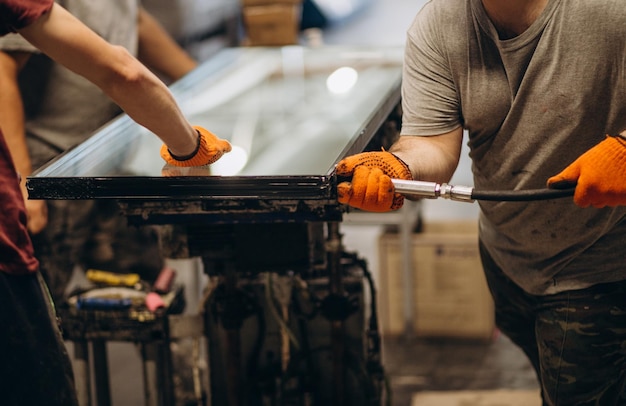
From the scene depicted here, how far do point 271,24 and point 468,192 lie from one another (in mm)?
1716

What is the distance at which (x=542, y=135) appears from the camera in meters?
1.64

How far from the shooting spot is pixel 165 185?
1585 millimetres

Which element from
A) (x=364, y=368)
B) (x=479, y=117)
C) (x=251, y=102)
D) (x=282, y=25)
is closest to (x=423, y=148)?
(x=479, y=117)

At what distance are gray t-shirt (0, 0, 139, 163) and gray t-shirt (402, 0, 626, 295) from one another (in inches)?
41.2

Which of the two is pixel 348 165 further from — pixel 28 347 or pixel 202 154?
pixel 28 347

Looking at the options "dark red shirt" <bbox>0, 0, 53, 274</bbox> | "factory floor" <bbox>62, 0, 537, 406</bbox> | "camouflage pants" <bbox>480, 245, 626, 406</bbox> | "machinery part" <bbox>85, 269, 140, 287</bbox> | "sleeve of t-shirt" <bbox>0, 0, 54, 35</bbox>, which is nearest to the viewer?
"sleeve of t-shirt" <bbox>0, 0, 54, 35</bbox>

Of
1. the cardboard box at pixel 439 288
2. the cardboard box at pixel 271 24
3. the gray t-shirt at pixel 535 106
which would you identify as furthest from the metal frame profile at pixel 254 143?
the cardboard box at pixel 439 288

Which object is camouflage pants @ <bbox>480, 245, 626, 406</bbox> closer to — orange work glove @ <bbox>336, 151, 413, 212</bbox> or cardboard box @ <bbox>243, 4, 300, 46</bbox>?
orange work glove @ <bbox>336, 151, 413, 212</bbox>

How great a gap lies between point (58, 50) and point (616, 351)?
44.7 inches

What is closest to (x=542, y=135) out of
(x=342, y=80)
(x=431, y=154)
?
(x=431, y=154)

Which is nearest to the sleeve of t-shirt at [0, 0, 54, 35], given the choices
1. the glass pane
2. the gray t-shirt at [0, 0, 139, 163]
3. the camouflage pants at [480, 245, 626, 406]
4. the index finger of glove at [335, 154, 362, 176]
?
the glass pane

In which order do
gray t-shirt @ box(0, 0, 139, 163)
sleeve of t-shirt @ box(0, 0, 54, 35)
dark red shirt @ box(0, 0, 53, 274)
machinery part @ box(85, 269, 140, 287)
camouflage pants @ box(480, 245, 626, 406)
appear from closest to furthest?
1. sleeve of t-shirt @ box(0, 0, 54, 35)
2. dark red shirt @ box(0, 0, 53, 274)
3. camouflage pants @ box(480, 245, 626, 406)
4. machinery part @ box(85, 269, 140, 287)
5. gray t-shirt @ box(0, 0, 139, 163)

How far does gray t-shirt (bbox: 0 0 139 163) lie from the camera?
2.38 m

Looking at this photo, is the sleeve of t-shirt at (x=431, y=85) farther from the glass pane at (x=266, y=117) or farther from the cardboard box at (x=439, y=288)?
the cardboard box at (x=439, y=288)
